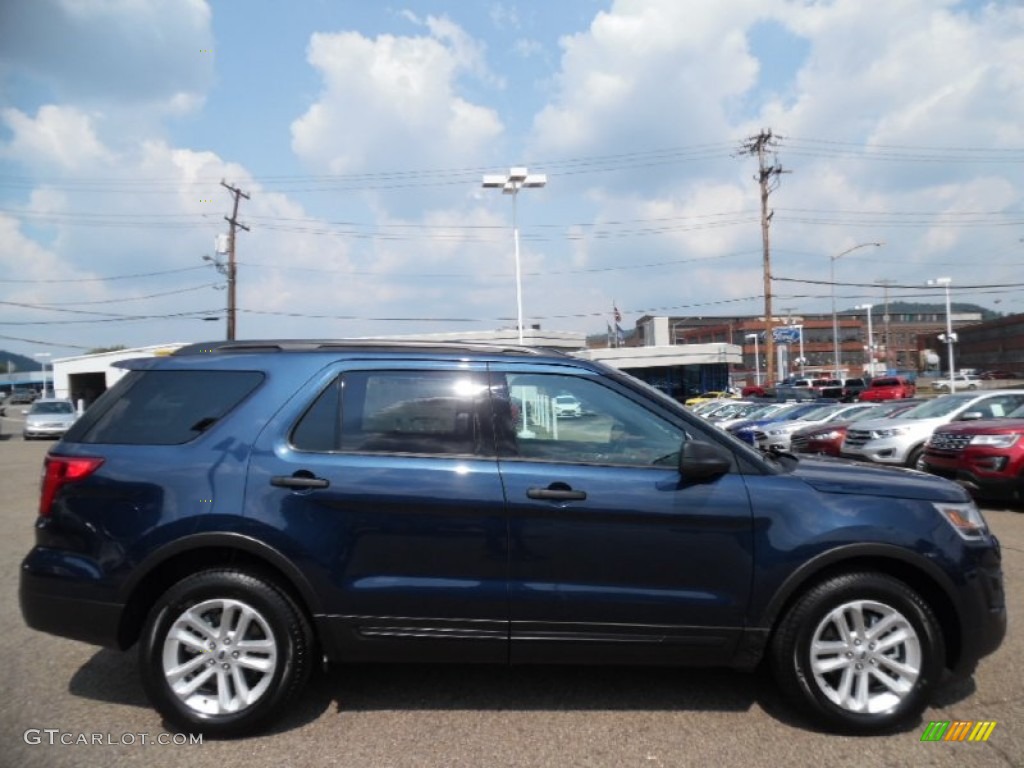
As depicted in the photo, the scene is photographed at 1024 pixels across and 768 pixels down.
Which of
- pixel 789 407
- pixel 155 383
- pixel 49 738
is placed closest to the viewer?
pixel 49 738

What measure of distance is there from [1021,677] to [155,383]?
16.0 ft

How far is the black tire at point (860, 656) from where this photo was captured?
3.29 metres

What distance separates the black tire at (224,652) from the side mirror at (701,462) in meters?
1.98

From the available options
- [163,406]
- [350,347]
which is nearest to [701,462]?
[350,347]

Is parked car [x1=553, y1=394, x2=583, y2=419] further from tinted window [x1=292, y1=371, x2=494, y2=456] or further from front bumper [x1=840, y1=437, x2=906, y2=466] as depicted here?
front bumper [x1=840, y1=437, x2=906, y2=466]

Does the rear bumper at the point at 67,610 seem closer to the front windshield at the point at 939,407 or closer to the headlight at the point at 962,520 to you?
the headlight at the point at 962,520

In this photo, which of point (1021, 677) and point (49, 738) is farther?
point (1021, 677)

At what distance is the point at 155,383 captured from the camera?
12.0 ft

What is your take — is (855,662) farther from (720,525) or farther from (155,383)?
(155,383)

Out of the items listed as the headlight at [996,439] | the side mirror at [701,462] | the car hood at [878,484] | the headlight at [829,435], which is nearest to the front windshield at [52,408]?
the headlight at [829,435]

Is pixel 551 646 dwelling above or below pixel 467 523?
below

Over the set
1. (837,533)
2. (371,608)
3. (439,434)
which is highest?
(439,434)

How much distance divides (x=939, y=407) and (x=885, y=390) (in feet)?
92.1

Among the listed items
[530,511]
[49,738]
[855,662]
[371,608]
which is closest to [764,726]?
[855,662]
